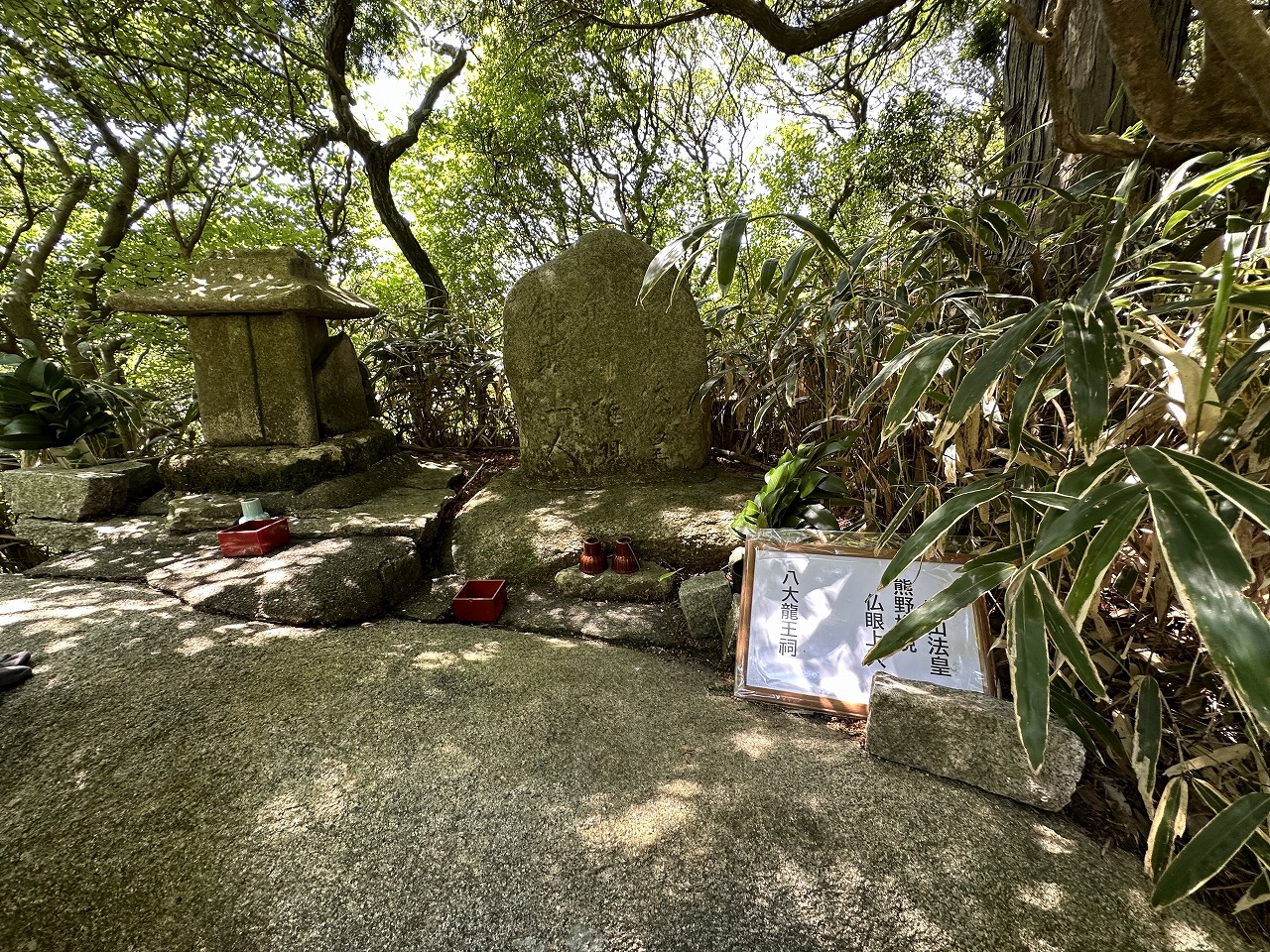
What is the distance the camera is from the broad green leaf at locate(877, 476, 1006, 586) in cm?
84

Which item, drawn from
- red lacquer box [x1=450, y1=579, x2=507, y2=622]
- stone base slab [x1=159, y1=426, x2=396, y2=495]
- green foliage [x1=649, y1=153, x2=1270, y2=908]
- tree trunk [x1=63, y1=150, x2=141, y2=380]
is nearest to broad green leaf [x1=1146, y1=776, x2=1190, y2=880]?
green foliage [x1=649, y1=153, x2=1270, y2=908]

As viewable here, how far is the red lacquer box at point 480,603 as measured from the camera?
6.75ft

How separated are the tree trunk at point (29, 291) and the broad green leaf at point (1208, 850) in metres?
6.85

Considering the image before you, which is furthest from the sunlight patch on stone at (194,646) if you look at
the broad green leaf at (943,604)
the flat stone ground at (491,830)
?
the broad green leaf at (943,604)

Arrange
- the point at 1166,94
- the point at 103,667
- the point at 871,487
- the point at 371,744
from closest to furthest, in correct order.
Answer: the point at 1166,94 → the point at 371,744 → the point at 103,667 → the point at 871,487

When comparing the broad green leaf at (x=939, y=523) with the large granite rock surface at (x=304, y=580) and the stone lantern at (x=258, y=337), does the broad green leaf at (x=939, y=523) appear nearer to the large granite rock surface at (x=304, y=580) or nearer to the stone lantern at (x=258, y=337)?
the large granite rock surface at (x=304, y=580)

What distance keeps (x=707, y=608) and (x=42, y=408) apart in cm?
391

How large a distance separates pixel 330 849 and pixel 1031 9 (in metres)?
3.97

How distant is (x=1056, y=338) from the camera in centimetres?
103

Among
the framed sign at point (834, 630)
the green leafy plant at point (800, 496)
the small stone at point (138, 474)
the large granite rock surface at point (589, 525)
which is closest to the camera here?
the framed sign at point (834, 630)

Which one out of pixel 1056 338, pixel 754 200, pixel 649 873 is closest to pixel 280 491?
pixel 649 873

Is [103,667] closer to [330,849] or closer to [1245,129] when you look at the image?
[330,849]

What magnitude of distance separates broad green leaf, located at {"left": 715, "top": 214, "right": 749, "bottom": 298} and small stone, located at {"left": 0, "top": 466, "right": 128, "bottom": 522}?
152 inches

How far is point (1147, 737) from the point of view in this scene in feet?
3.15
